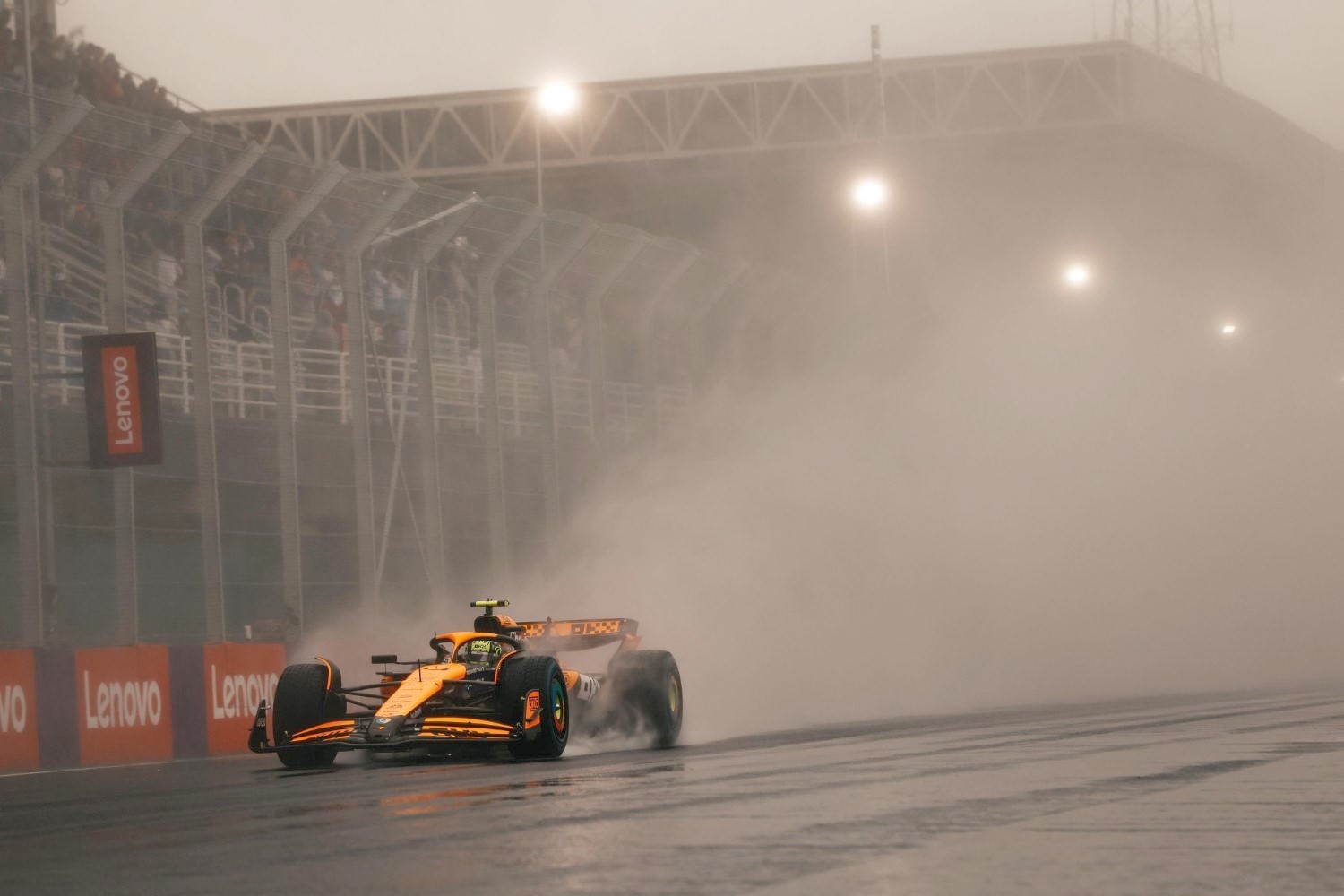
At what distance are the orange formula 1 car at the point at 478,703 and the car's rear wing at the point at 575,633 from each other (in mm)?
163

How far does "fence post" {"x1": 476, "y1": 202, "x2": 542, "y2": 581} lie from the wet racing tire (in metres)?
10.3

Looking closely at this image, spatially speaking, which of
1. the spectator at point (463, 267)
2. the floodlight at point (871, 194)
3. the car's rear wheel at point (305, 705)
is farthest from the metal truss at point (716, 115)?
the car's rear wheel at point (305, 705)

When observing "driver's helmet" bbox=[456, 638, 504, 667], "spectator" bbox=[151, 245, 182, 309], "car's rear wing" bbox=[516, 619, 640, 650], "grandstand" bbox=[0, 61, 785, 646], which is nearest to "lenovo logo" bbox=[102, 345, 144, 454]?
"grandstand" bbox=[0, 61, 785, 646]

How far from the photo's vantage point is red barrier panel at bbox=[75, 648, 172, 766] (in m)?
18.1

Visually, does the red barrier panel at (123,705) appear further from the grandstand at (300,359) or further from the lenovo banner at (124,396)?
the lenovo banner at (124,396)

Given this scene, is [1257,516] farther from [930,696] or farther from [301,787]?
[301,787]

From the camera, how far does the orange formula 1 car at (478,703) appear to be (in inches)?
512

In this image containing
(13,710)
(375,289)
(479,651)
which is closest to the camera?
(479,651)

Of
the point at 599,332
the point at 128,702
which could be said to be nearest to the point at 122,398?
the point at 128,702

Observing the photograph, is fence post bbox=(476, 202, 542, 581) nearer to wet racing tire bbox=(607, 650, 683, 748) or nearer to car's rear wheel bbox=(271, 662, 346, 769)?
wet racing tire bbox=(607, 650, 683, 748)

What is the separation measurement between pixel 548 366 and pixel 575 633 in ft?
37.9

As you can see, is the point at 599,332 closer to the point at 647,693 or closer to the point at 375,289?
the point at 375,289

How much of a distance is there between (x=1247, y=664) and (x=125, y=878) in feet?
84.1

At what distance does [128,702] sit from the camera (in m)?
18.6
